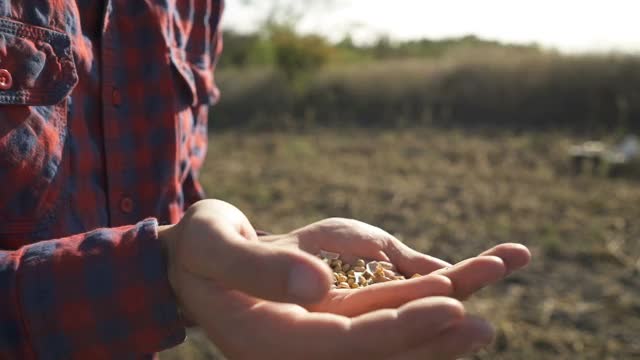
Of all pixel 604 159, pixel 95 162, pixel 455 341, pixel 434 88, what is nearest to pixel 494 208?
pixel 604 159

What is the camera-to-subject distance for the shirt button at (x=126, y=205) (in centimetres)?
110

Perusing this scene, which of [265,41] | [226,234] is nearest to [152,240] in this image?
[226,234]

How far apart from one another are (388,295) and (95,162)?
47 cm

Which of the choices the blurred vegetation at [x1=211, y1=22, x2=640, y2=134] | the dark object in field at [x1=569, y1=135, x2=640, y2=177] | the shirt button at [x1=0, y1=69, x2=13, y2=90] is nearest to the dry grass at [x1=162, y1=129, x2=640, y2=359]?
the dark object in field at [x1=569, y1=135, x2=640, y2=177]

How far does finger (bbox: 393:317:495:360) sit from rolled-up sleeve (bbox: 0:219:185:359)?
25 cm

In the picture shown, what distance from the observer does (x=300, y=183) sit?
6320mm

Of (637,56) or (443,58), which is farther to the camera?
(443,58)

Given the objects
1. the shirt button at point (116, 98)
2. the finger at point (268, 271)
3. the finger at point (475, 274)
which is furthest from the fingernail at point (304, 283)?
the shirt button at point (116, 98)

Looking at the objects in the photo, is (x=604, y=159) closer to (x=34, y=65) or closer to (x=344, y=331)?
(x=34, y=65)

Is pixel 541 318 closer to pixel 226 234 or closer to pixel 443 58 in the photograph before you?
pixel 226 234

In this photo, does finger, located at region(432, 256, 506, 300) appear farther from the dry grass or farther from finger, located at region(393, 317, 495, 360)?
the dry grass

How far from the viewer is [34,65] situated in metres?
0.99

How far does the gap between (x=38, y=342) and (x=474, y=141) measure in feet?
25.6

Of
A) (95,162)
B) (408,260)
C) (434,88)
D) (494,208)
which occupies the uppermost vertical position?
(95,162)
